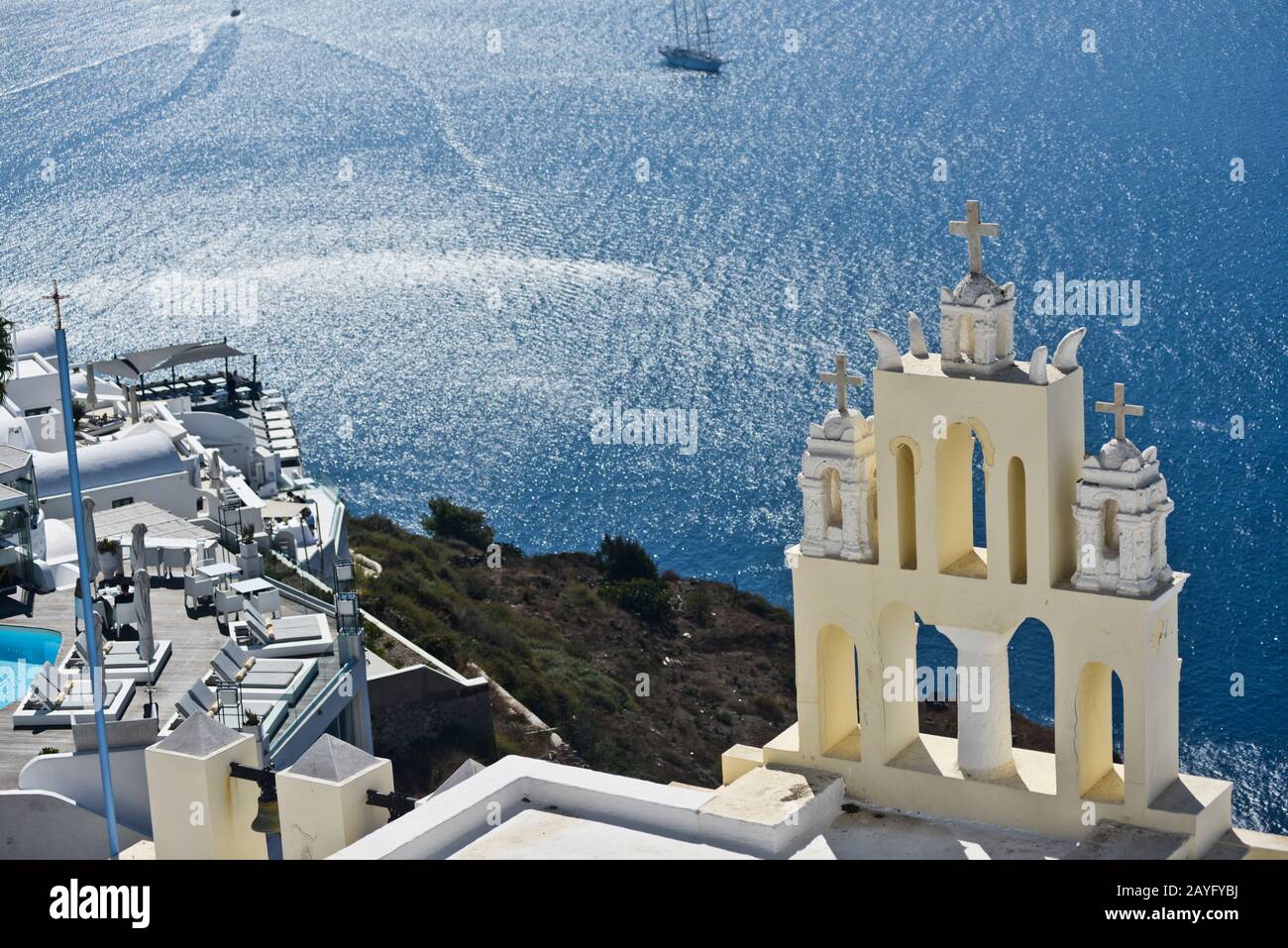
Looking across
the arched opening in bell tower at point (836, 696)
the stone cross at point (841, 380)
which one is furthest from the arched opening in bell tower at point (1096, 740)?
the stone cross at point (841, 380)

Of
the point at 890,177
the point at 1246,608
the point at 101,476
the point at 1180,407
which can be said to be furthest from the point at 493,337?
the point at 101,476

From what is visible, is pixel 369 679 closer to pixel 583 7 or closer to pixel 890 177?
pixel 890 177

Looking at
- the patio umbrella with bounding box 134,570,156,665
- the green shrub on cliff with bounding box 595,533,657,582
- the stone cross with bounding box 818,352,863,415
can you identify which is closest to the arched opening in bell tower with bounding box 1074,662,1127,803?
the stone cross with bounding box 818,352,863,415

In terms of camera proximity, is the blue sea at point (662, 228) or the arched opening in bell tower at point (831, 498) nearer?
the arched opening in bell tower at point (831, 498)

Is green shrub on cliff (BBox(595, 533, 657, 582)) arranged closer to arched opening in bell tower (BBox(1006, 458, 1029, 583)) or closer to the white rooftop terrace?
the white rooftop terrace

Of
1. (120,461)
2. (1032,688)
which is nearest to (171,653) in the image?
(120,461)

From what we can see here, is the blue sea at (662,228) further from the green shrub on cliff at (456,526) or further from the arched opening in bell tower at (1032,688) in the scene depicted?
the green shrub on cliff at (456,526)
